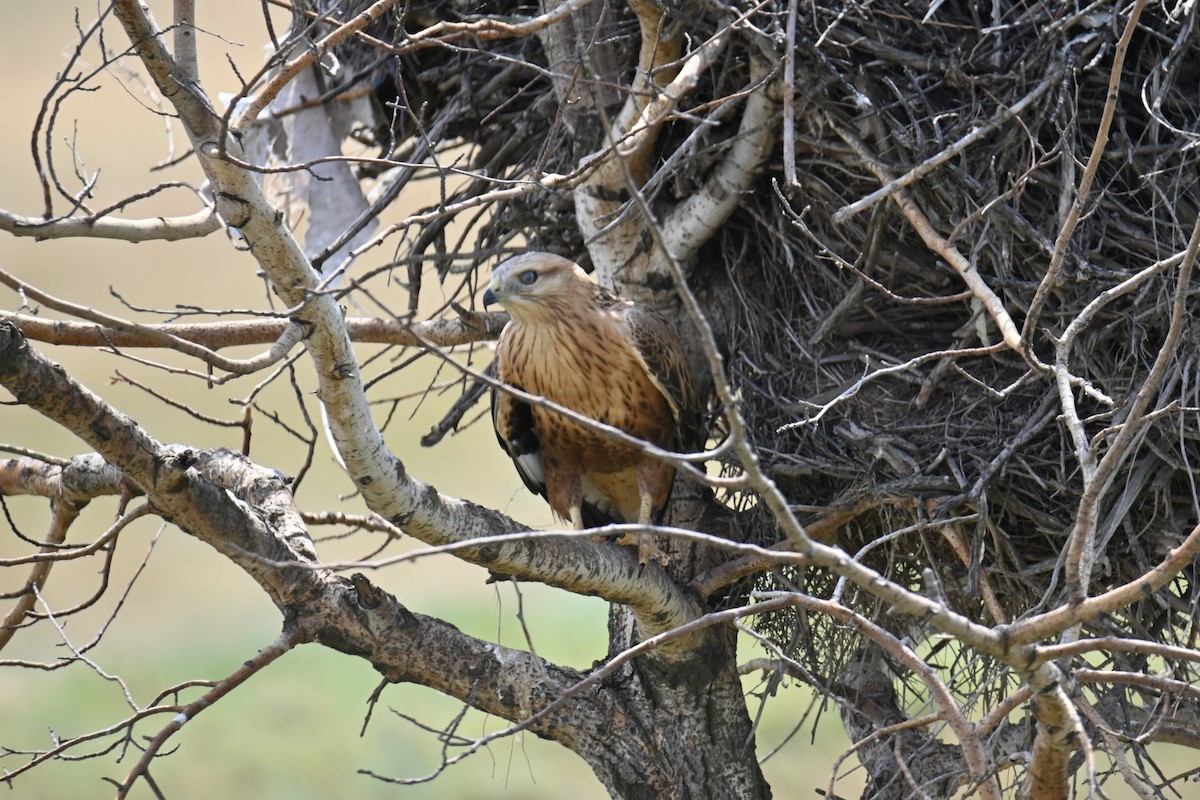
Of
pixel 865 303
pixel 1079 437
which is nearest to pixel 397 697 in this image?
pixel 865 303

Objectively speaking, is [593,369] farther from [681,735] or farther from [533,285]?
[681,735]

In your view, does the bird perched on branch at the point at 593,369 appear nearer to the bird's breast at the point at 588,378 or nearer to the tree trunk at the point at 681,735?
the bird's breast at the point at 588,378

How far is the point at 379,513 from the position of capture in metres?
2.02

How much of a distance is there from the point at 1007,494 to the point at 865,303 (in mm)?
621

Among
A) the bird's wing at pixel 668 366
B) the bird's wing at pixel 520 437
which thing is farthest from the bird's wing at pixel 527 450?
the bird's wing at pixel 668 366

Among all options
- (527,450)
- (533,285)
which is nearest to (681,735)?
(527,450)

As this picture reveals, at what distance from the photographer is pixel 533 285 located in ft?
9.44

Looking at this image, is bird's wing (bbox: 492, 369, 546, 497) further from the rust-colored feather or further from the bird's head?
the bird's head

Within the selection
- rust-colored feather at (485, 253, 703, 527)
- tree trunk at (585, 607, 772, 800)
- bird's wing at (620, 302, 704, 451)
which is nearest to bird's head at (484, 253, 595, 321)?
rust-colored feather at (485, 253, 703, 527)

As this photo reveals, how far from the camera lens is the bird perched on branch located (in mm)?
2877

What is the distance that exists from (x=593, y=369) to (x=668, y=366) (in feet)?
0.64

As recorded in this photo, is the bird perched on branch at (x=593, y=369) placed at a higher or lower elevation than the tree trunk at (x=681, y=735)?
higher

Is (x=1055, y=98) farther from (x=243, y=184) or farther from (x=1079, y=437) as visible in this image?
(x=243, y=184)

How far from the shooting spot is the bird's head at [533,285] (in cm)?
285
